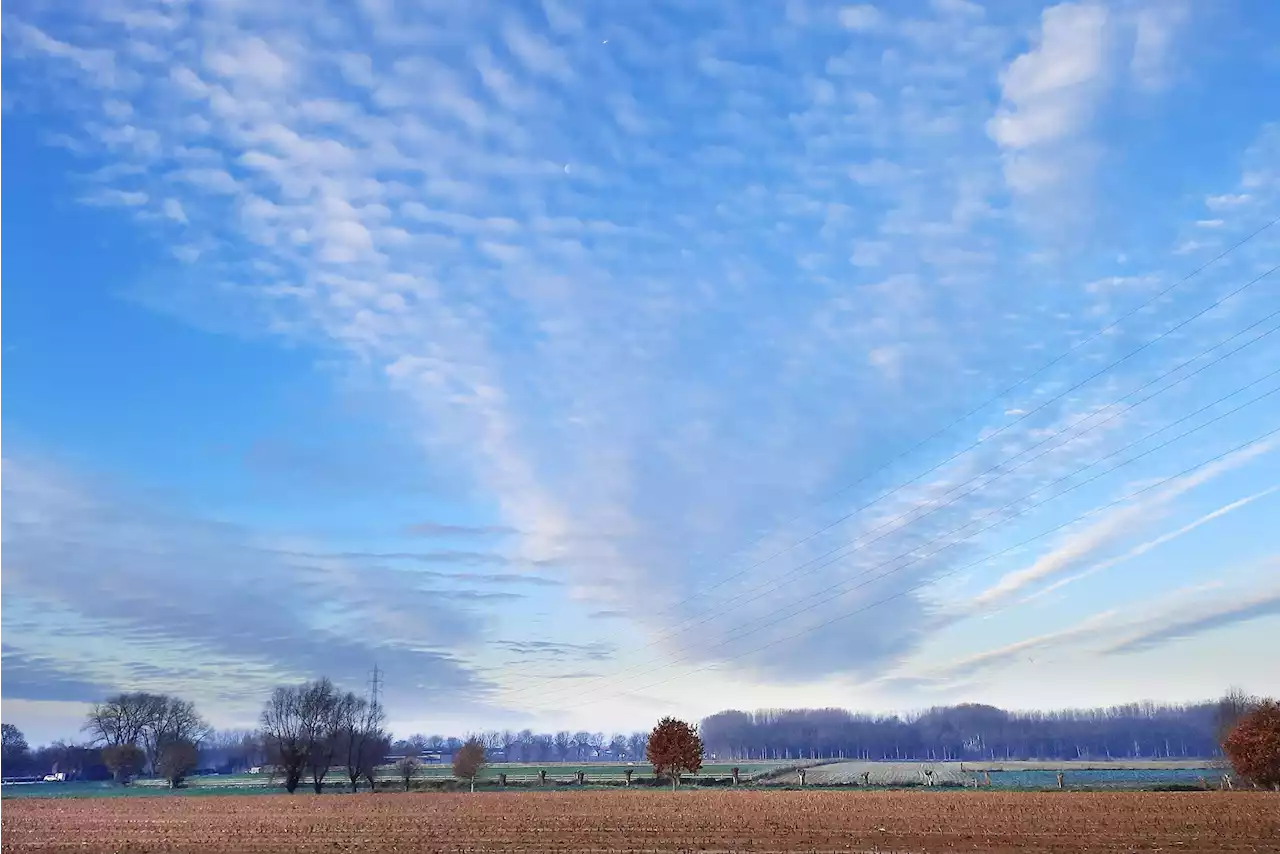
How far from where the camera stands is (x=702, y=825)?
38.1m

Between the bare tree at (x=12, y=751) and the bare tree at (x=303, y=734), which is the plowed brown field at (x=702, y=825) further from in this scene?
the bare tree at (x=12, y=751)

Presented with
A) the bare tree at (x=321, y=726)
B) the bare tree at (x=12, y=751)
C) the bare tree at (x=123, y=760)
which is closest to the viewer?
the bare tree at (x=321, y=726)

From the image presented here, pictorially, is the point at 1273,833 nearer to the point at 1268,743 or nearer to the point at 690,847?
the point at 690,847

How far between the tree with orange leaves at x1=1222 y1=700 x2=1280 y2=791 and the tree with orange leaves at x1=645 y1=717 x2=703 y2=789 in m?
38.9

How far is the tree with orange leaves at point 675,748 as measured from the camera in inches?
3091

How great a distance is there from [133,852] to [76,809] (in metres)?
31.7

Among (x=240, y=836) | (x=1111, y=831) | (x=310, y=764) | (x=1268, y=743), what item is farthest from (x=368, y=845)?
(x=310, y=764)

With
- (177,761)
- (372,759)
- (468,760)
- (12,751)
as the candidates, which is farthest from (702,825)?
(12,751)

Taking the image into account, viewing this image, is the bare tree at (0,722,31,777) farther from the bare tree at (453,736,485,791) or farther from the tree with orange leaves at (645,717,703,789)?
the tree with orange leaves at (645,717,703,789)

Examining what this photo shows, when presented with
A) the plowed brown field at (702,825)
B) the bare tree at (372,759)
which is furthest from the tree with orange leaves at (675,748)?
the bare tree at (372,759)

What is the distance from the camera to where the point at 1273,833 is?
32.5 meters

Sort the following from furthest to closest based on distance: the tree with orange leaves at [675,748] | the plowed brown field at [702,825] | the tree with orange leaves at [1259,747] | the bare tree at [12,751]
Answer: the bare tree at [12,751] → the tree with orange leaves at [675,748] → the tree with orange leaves at [1259,747] → the plowed brown field at [702,825]

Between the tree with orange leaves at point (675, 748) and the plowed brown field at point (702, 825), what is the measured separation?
2287 cm

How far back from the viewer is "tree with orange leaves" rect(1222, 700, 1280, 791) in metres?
58.3
